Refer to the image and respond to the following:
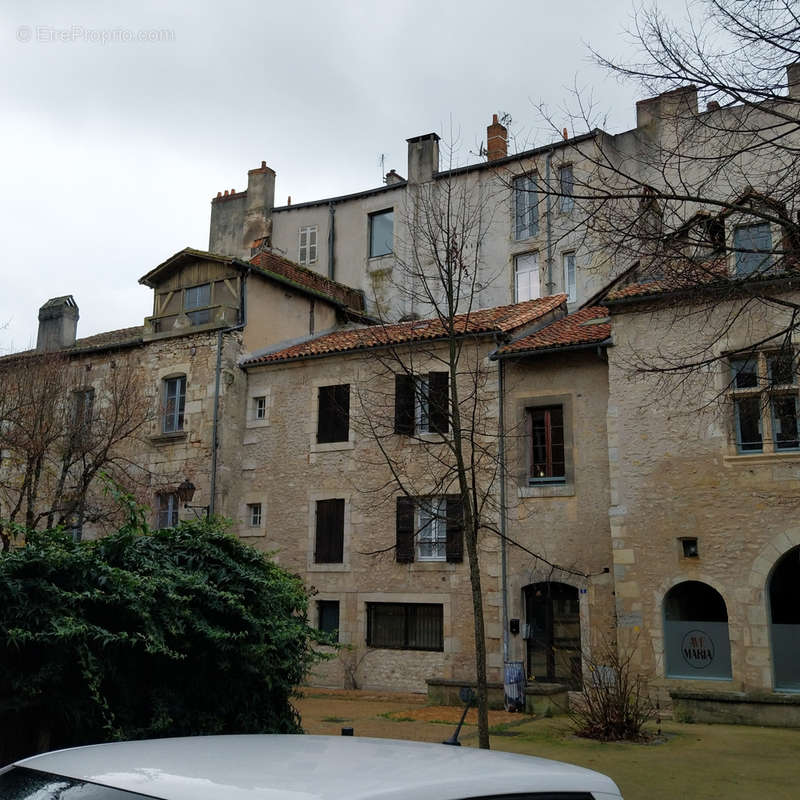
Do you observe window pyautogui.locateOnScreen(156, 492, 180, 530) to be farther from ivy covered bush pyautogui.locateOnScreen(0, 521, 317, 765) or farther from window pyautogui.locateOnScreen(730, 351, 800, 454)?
ivy covered bush pyautogui.locateOnScreen(0, 521, 317, 765)

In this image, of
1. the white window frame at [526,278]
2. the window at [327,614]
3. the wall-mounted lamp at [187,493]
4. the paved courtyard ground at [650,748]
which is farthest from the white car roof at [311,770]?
the white window frame at [526,278]

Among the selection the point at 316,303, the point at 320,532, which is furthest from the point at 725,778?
the point at 316,303

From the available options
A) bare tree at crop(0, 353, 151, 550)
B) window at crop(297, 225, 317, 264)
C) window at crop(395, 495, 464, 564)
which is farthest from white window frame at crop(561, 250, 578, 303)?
bare tree at crop(0, 353, 151, 550)

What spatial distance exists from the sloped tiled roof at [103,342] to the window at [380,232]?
8.04 metres

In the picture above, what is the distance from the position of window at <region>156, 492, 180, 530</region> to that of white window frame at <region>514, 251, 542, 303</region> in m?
11.8

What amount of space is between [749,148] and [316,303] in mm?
19244

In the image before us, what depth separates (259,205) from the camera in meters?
32.1

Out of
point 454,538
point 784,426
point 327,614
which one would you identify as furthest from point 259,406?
point 784,426

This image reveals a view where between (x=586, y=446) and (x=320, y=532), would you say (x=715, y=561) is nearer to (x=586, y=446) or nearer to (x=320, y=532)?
(x=586, y=446)

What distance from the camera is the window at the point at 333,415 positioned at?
68.7ft

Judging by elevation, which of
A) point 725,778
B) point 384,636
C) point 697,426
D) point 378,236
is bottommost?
point 725,778

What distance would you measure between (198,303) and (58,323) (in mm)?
6739

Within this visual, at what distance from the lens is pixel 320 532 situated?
68.3 feet

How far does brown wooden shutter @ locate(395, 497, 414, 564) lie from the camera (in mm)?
19422
